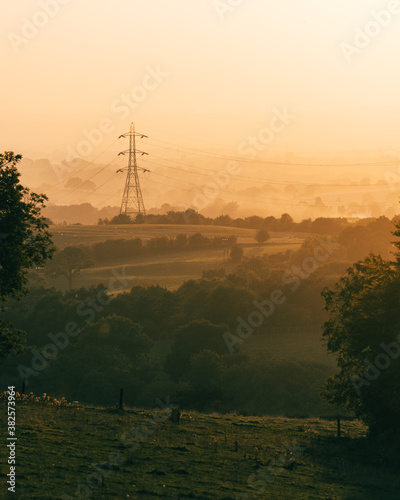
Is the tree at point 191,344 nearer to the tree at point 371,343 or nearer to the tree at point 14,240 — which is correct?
the tree at point 371,343

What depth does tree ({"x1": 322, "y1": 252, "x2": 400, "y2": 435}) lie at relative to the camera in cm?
3800

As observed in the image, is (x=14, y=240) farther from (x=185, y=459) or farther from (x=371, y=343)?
(x=371, y=343)

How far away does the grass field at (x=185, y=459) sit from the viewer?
78.4 feet

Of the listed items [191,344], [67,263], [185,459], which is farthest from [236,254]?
[185,459]

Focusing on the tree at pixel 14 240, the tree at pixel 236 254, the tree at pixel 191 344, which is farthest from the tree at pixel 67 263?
the tree at pixel 14 240

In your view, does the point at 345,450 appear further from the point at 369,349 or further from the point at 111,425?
the point at 111,425

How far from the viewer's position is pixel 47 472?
2392cm

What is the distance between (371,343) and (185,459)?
53.5 ft

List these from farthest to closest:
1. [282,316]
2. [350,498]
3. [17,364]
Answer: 1. [282,316]
2. [17,364]
3. [350,498]

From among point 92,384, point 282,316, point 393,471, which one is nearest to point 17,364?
point 92,384

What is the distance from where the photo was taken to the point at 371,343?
40.0 m

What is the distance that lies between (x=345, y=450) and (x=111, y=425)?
13466 millimetres

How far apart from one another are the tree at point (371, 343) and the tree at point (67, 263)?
126196mm

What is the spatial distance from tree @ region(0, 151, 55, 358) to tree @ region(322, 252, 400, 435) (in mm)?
18985
